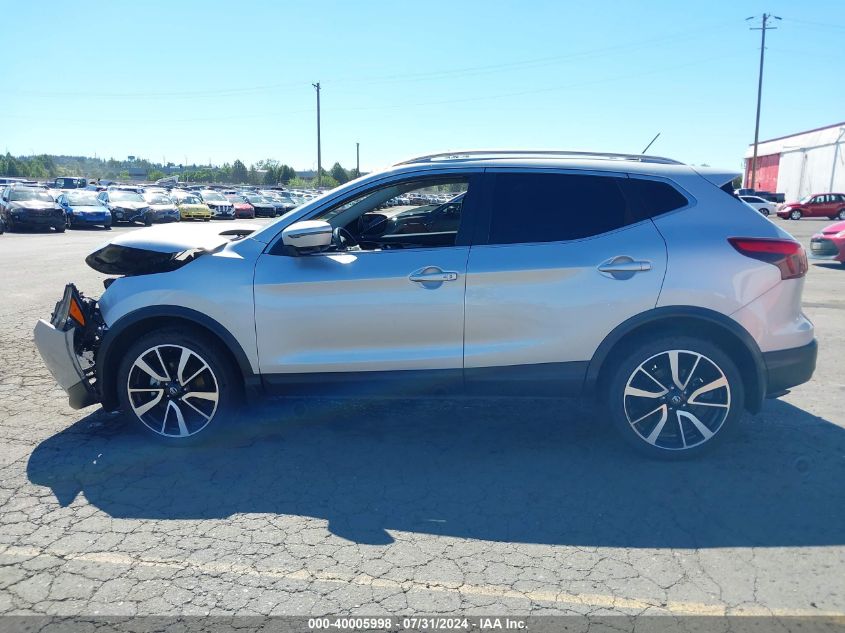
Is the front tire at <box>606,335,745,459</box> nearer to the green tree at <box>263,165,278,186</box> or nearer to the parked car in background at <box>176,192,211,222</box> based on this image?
the parked car in background at <box>176,192,211,222</box>

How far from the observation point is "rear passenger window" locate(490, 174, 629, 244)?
4203mm

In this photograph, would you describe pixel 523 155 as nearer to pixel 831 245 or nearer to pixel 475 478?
pixel 475 478

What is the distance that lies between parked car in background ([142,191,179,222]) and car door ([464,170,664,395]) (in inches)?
1086

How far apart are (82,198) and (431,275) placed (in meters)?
27.1

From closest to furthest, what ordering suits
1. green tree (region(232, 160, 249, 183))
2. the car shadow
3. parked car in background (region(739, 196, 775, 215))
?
1. the car shadow
2. parked car in background (region(739, 196, 775, 215))
3. green tree (region(232, 160, 249, 183))

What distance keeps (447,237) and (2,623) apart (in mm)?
3203

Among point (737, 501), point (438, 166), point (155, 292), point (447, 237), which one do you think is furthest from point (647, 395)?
point (155, 292)

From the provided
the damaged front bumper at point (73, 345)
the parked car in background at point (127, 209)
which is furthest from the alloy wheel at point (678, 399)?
the parked car in background at point (127, 209)

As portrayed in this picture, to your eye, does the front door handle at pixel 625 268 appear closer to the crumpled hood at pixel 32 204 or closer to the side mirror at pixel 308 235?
the side mirror at pixel 308 235

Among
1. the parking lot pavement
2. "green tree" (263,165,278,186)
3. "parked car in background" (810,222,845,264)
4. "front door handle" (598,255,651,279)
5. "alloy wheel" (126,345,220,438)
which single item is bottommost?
the parking lot pavement

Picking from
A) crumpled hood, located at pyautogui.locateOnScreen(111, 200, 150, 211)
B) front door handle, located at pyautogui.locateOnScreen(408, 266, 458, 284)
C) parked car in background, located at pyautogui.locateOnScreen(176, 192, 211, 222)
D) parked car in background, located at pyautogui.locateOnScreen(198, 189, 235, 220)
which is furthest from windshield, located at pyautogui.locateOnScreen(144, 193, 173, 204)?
front door handle, located at pyautogui.locateOnScreen(408, 266, 458, 284)

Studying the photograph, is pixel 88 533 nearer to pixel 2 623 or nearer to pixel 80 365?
pixel 2 623

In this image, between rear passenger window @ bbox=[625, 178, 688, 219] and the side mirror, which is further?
rear passenger window @ bbox=[625, 178, 688, 219]

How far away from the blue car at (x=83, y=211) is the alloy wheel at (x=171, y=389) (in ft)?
80.7
